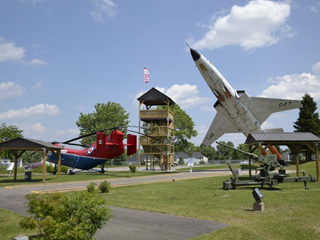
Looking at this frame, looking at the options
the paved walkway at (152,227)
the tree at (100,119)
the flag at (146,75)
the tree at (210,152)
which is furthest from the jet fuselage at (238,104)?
the tree at (210,152)

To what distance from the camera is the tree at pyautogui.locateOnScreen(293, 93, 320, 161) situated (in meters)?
52.8

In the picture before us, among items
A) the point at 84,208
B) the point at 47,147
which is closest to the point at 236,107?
the point at 47,147

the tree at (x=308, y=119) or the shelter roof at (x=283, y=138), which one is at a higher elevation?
the tree at (x=308, y=119)

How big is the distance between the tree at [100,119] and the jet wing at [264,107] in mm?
42197

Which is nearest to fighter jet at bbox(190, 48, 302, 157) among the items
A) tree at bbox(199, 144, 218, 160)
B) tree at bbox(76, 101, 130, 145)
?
tree at bbox(76, 101, 130, 145)

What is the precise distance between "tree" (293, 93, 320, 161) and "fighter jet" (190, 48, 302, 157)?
67.4 ft

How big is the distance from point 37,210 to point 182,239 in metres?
3.69

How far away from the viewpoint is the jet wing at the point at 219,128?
40656mm

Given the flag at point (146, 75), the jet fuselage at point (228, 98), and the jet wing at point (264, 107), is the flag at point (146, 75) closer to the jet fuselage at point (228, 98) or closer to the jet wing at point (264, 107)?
the jet fuselage at point (228, 98)

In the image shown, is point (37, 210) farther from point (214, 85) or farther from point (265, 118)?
point (265, 118)

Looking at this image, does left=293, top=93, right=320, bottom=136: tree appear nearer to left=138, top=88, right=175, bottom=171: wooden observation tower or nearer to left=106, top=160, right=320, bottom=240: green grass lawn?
left=138, top=88, right=175, bottom=171: wooden observation tower

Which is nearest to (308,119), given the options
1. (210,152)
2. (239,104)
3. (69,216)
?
(239,104)

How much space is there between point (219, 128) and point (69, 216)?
122ft

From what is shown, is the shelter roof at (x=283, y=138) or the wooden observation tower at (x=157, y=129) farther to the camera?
the wooden observation tower at (x=157, y=129)
